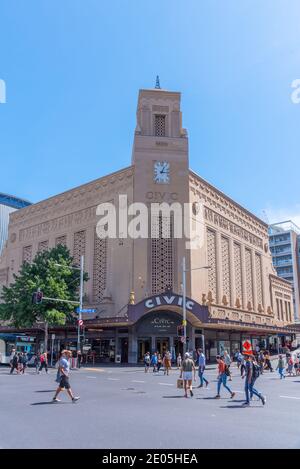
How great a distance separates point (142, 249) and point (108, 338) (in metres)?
9.48

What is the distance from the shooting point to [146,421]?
411 inches

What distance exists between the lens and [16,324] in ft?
128

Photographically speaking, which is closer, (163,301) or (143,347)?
(163,301)

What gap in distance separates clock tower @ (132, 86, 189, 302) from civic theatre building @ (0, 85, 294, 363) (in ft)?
0.34

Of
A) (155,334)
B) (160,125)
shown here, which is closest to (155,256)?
(155,334)

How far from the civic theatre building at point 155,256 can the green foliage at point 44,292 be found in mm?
3683

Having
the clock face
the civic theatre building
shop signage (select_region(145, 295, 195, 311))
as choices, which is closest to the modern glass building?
the civic theatre building

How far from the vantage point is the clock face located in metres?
44.4

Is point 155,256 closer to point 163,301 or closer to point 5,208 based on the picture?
point 163,301

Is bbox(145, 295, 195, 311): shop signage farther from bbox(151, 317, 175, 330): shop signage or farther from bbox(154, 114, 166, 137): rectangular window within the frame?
bbox(154, 114, 166, 137): rectangular window

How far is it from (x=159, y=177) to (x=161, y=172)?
64cm

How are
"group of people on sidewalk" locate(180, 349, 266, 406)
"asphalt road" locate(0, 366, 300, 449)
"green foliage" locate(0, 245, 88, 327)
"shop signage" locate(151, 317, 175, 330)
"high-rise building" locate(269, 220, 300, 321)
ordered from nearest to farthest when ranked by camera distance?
"asphalt road" locate(0, 366, 300, 449), "group of people on sidewalk" locate(180, 349, 266, 406), "green foliage" locate(0, 245, 88, 327), "shop signage" locate(151, 317, 175, 330), "high-rise building" locate(269, 220, 300, 321)

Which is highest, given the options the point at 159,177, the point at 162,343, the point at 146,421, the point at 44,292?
the point at 159,177

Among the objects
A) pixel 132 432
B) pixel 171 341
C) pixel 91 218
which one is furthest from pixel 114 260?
pixel 132 432
